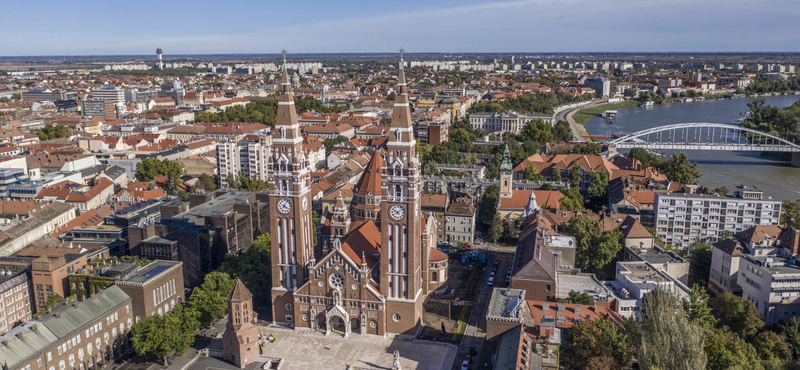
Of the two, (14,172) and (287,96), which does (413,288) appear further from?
(14,172)

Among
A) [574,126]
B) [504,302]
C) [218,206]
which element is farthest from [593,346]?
[574,126]

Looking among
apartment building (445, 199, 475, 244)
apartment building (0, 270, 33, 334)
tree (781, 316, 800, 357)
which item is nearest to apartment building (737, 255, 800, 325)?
tree (781, 316, 800, 357)

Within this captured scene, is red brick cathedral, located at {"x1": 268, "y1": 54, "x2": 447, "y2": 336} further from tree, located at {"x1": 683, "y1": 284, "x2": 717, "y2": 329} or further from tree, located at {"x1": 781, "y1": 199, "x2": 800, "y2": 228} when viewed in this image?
tree, located at {"x1": 781, "y1": 199, "x2": 800, "y2": 228}

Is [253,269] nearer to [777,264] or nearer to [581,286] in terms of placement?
[581,286]

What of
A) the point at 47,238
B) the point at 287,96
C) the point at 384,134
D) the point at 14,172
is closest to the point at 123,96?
the point at 384,134

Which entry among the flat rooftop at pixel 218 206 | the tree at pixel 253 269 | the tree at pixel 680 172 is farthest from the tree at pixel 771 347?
the tree at pixel 680 172

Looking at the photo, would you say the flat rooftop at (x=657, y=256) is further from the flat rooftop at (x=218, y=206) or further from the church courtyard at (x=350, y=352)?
the flat rooftop at (x=218, y=206)
